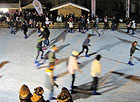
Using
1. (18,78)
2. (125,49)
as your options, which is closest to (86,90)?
(18,78)

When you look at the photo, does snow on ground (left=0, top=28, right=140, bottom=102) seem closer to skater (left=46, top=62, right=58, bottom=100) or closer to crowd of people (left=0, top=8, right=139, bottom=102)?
skater (left=46, top=62, right=58, bottom=100)

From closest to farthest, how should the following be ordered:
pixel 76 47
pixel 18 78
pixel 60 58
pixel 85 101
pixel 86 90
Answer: pixel 85 101
pixel 86 90
pixel 18 78
pixel 60 58
pixel 76 47

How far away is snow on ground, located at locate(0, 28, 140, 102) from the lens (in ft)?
26.6

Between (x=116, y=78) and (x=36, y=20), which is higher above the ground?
(x=36, y=20)

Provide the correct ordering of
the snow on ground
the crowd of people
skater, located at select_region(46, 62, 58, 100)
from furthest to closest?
the snow on ground
skater, located at select_region(46, 62, 58, 100)
the crowd of people

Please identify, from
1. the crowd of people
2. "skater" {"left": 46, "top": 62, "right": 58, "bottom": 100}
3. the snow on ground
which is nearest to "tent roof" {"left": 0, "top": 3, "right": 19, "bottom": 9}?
Answer: the crowd of people

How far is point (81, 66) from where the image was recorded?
1104cm

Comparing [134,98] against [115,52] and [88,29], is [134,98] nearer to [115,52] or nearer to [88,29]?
[115,52]

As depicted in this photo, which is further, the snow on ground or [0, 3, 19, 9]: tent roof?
[0, 3, 19, 9]: tent roof

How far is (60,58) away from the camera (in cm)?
1231

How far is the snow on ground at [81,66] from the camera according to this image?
26.6 ft

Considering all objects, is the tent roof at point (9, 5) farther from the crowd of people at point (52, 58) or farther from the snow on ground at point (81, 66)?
the snow on ground at point (81, 66)

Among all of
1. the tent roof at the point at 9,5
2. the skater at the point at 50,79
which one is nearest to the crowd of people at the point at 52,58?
the skater at the point at 50,79

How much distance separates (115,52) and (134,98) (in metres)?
6.11
